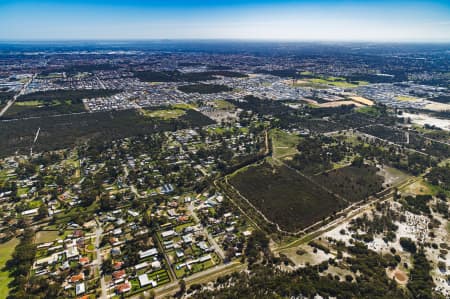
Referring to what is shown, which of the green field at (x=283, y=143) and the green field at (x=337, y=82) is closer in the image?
the green field at (x=283, y=143)

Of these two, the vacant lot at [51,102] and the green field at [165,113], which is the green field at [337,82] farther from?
the vacant lot at [51,102]

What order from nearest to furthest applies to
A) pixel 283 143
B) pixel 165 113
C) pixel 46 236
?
1. pixel 46 236
2. pixel 283 143
3. pixel 165 113

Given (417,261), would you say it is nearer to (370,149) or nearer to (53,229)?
(370,149)

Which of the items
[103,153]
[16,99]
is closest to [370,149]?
[103,153]

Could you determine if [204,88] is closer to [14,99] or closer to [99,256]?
[14,99]

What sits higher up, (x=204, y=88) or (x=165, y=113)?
(x=204, y=88)

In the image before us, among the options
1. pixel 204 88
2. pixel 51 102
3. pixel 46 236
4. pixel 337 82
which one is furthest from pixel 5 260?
pixel 337 82

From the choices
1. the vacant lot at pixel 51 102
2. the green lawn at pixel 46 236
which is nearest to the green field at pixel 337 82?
the vacant lot at pixel 51 102
